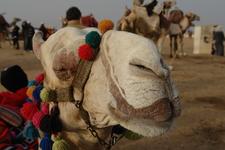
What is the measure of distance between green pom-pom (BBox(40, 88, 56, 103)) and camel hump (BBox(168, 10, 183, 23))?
14.0 m

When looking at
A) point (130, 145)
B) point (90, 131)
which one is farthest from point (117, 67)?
point (130, 145)

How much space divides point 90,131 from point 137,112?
47 centimetres

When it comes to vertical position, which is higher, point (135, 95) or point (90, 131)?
Answer: point (135, 95)

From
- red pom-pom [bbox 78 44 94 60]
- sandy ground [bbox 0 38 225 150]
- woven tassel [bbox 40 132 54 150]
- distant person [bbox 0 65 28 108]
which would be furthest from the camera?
sandy ground [bbox 0 38 225 150]

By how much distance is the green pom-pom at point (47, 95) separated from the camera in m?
1.23

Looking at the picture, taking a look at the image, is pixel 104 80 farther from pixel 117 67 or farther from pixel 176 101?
pixel 176 101

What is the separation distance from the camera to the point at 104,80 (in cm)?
108

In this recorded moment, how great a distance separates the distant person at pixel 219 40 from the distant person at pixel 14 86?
16.7m

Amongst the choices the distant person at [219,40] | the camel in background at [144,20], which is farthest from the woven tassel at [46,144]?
the distant person at [219,40]

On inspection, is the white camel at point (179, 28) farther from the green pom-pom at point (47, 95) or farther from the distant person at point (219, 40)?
the green pom-pom at point (47, 95)

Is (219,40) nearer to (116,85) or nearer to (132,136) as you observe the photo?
(132,136)

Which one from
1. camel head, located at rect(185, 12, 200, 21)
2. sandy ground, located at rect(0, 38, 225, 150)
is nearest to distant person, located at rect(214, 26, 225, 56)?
camel head, located at rect(185, 12, 200, 21)

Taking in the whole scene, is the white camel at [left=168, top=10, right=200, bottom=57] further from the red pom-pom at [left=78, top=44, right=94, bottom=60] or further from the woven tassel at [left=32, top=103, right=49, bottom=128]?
the red pom-pom at [left=78, top=44, right=94, bottom=60]

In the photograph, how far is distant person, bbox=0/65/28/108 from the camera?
2410mm
